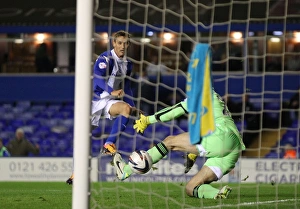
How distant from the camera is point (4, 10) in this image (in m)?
20.7

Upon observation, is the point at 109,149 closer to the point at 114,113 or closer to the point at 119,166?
the point at 114,113

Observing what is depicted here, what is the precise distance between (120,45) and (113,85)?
78cm

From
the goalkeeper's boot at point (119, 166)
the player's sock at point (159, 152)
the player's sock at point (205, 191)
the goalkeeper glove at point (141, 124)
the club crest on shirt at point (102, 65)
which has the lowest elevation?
the player's sock at point (205, 191)

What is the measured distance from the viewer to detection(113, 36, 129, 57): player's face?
9836 millimetres

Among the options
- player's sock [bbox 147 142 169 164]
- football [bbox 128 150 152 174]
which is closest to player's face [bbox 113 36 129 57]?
player's sock [bbox 147 142 169 164]

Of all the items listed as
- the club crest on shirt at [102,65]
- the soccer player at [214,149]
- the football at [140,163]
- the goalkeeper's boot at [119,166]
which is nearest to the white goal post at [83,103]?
the football at [140,163]

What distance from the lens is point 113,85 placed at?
1052 cm

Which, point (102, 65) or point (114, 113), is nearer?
point (102, 65)

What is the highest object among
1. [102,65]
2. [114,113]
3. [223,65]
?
[223,65]

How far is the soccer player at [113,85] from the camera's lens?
32.1 ft

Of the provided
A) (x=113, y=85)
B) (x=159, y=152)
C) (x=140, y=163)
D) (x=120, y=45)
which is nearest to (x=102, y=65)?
(x=120, y=45)

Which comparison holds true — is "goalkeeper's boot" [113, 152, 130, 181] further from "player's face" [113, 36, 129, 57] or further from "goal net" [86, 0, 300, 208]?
"goal net" [86, 0, 300, 208]

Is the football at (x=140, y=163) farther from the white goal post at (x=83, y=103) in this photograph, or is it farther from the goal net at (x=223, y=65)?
the goal net at (x=223, y=65)

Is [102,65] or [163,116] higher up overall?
[102,65]
